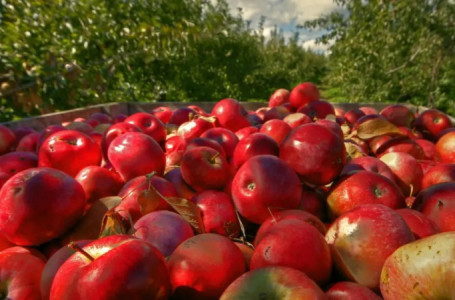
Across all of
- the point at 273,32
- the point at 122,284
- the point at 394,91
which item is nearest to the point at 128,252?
the point at 122,284

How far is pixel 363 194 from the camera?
1.29 metres

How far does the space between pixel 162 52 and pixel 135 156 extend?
16.2 ft

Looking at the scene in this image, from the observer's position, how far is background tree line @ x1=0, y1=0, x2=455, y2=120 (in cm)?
455

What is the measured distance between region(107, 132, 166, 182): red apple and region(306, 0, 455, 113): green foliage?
25.3 ft

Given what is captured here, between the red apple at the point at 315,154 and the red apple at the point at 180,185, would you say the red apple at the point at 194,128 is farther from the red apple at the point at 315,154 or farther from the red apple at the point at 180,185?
the red apple at the point at 315,154

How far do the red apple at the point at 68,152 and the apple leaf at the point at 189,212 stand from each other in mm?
716

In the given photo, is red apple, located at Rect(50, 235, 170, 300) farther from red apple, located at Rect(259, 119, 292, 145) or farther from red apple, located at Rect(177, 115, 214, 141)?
red apple, located at Rect(177, 115, 214, 141)

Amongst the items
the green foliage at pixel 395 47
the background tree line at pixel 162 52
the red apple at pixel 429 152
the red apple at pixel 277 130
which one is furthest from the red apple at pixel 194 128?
the green foliage at pixel 395 47

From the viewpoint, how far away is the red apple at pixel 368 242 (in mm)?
965

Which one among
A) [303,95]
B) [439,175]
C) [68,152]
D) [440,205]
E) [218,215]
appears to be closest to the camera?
[440,205]

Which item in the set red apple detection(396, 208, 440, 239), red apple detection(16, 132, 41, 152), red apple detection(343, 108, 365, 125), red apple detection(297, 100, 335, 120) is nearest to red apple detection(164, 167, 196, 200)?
red apple detection(396, 208, 440, 239)

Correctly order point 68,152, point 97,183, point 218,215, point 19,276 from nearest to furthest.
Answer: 1. point 19,276
2. point 218,215
3. point 97,183
4. point 68,152

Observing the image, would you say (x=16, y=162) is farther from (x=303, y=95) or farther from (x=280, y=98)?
(x=280, y=98)

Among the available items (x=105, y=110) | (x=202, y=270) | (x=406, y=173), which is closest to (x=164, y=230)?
(x=202, y=270)
